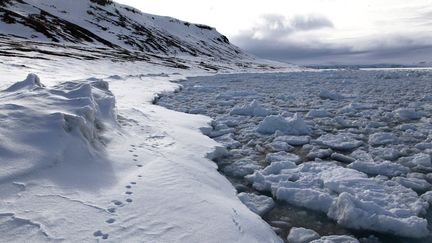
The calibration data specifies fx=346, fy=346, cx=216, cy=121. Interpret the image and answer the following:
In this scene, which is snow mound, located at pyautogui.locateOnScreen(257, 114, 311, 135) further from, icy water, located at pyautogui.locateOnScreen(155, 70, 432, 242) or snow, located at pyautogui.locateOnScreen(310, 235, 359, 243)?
snow, located at pyautogui.locateOnScreen(310, 235, 359, 243)

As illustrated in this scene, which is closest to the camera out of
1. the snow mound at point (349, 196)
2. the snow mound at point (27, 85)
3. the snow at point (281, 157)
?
the snow mound at point (349, 196)

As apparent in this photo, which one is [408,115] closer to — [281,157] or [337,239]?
[281,157]

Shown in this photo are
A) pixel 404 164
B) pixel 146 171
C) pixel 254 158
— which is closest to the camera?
pixel 146 171

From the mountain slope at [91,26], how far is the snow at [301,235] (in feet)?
177

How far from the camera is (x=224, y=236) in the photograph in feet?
10.9

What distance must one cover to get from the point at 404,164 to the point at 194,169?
3.70m

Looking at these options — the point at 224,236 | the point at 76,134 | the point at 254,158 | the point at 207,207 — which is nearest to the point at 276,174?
the point at 254,158

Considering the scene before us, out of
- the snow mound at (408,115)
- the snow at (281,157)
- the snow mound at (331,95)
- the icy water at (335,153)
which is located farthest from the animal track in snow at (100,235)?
the snow mound at (331,95)

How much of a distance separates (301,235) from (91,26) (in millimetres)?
79847

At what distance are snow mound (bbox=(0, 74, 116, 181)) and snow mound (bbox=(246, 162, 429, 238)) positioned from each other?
2.63 meters

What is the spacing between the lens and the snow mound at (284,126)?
27.7ft

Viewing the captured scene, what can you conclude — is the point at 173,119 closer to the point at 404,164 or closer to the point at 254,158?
the point at 254,158

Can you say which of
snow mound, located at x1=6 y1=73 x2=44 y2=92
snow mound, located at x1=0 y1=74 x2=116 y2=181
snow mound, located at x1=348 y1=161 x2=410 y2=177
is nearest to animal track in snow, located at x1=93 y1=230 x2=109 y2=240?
snow mound, located at x1=0 y1=74 x2=116 y2=181

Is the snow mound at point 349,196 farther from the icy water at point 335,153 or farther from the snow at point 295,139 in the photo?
the snow at point 295,139
